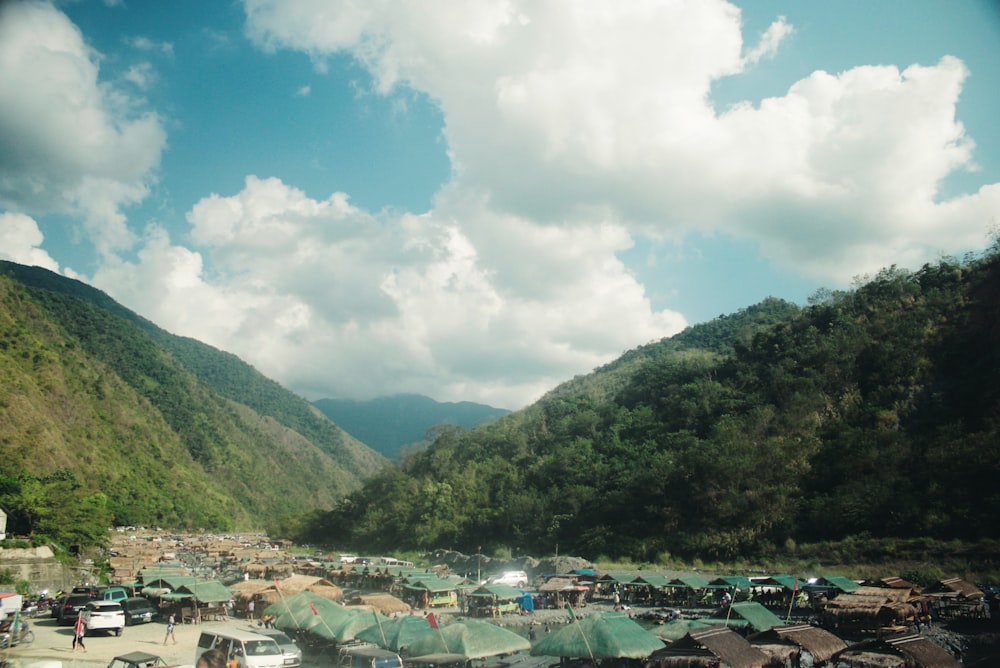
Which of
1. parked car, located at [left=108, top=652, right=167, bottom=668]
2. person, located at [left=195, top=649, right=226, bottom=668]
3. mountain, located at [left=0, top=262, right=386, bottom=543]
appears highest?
mountain, located at [left=0, top=262, right=386, bottom=543]

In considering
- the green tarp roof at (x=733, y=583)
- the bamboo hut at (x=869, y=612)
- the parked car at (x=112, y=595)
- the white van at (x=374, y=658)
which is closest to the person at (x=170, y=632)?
the parked car at (x=112, y=595)

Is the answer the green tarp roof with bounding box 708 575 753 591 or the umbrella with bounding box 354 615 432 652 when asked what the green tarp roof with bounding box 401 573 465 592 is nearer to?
the green tarp roof with bounding box 708 575 753 591

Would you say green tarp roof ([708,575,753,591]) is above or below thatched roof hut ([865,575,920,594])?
below

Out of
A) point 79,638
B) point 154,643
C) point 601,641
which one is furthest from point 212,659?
point 154,643

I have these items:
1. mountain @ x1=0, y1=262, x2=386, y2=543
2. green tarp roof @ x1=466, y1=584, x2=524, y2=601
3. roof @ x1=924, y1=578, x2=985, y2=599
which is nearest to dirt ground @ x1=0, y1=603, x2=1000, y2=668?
roof @ x1=924, y1=578, x2=985, y2=599

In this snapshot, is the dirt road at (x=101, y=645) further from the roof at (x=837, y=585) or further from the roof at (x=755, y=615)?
the roof at (x=837, y=585)

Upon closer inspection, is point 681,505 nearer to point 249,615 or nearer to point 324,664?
point 249,615

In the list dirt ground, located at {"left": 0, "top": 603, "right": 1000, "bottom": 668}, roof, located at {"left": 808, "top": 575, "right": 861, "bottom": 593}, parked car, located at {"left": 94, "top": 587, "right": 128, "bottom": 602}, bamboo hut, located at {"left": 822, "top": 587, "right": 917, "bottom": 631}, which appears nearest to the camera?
dirt ground, located at {"left": 0, "top": 603, "right": 1000, "bottom": 668}

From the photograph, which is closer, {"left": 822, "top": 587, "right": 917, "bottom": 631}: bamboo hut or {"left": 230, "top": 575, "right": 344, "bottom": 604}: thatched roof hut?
{"left": 822, "top": 587, "right": 917, "bottom": 631}: bamboo hut

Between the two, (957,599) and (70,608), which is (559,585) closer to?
(957,599)
